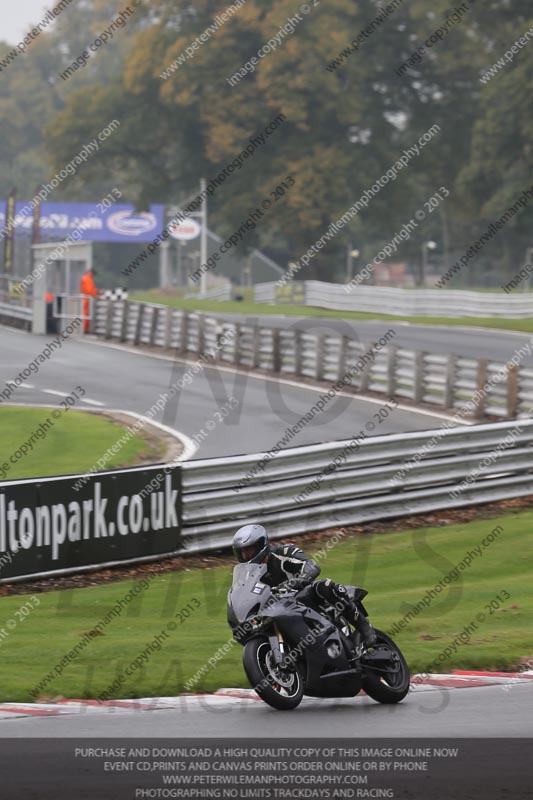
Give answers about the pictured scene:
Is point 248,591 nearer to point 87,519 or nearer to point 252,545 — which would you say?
point 252,545

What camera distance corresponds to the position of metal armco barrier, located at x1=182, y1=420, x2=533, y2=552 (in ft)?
48.5

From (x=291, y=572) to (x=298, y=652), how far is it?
59 cm

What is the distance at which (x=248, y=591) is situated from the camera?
8.38 metres

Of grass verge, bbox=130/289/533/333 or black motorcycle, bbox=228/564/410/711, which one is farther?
grass verge, bbox=130/289/533/333

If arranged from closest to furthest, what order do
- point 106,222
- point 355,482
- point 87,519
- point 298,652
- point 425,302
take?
point 298,652, point 87,519, point 355,482, point 425,302, point 106,222

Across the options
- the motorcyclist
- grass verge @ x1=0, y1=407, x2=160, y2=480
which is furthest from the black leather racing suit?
grass verge @ x1=0, y1=407, x2=160, y2=480

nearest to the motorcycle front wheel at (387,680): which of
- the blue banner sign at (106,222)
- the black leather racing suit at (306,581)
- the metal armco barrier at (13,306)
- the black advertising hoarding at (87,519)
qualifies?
the black leather racing suit at (306,581)

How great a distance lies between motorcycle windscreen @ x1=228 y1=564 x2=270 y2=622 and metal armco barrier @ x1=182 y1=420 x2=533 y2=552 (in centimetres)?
605

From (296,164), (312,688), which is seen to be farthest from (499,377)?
(296,164)

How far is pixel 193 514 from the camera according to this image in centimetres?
1461

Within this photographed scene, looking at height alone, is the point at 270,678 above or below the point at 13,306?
above

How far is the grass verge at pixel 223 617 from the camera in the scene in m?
9.42

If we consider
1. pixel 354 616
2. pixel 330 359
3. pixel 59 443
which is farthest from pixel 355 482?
pixel 330 359

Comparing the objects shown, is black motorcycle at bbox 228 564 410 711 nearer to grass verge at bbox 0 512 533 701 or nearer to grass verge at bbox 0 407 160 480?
grass verge at bbox 0 512 533 701
